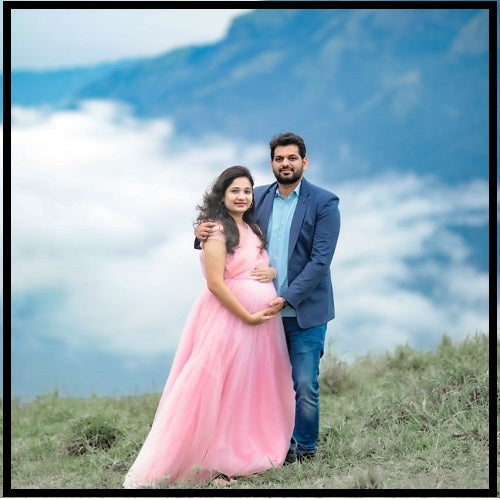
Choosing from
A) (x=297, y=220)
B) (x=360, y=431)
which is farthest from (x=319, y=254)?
(x=360, y=431)

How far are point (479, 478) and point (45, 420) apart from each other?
12.2 ft

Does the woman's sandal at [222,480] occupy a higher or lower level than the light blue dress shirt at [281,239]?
lower

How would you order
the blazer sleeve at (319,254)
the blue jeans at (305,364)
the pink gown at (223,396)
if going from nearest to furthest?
the pink gown at (223,396)
the blazer sleeve at (319,254)
the blue jeans at (305,364)

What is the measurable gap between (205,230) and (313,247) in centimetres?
66

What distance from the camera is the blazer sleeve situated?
16.9ft

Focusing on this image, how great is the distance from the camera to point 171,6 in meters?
5.22

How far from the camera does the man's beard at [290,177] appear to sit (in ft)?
17.2

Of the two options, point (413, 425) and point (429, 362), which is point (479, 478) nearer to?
point (413, 425)

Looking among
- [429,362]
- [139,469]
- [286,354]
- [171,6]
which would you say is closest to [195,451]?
[139,469]

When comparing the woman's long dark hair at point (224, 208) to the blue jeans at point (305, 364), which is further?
the blue jeans at point (305, 364)

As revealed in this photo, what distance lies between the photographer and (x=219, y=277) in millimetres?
5062

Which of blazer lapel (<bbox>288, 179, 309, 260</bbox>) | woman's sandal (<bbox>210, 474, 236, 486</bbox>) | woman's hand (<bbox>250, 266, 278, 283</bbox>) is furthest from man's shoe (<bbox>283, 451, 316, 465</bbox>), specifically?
blazer lapel (<bbox>288, 179, 309, 260</bbox>)

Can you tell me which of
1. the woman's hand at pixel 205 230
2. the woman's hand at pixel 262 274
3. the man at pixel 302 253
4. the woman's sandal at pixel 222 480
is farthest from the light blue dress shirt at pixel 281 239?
the woman's sandal at pixel 222 480

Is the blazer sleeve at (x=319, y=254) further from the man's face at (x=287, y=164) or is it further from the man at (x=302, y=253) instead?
the man's face at (x=287, y=164)
